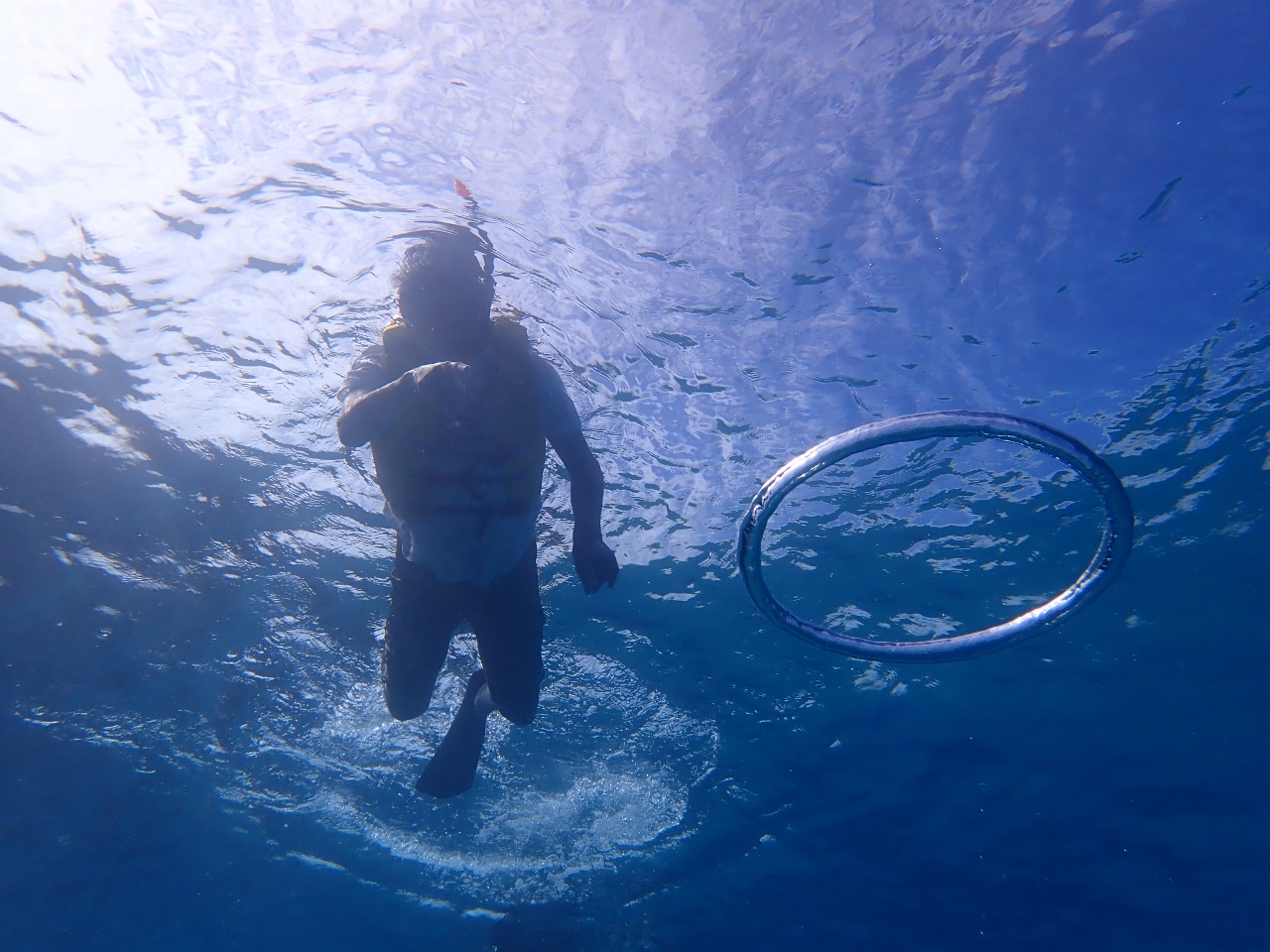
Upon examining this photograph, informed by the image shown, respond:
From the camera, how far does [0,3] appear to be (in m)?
4.98

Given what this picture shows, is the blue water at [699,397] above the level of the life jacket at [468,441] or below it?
above

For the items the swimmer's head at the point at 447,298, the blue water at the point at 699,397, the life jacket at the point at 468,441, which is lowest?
the life jacket at the point at 468,441

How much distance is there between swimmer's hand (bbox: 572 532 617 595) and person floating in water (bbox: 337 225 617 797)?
0.4 inches

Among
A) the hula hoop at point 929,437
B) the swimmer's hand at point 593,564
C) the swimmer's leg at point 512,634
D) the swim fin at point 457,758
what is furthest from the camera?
the swim fin at point 457,758

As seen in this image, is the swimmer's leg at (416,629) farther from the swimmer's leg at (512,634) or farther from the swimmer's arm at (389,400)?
the swimmer's arm at (389,400)

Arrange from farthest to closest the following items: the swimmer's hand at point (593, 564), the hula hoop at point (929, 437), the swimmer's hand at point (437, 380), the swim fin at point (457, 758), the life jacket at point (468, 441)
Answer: the swim fin at point (457, 758), the life jacket at point (468, 441), the swimmer's hand at point (593, 564), the swimmer's hand at point (437, 380), the hula hoop at point (929, 437)

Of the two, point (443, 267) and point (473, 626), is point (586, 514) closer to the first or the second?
point (473, 626)

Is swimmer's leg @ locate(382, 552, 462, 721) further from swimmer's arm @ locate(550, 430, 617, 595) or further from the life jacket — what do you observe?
swimmer's arm @ locate(550, 430, 617, 595)

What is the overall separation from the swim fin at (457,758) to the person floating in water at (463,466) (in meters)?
0.63

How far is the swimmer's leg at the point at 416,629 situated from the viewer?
5.04m

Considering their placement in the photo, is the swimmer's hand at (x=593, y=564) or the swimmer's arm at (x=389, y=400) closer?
the swimmer's arm at (x=389, y=400)

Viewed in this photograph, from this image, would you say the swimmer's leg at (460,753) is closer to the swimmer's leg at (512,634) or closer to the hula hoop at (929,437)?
the swimmer's leg at (512,634)

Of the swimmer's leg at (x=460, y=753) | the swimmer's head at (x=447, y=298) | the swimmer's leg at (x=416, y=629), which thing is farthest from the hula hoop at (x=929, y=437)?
the swimmer's leg at (x=460, y=753)

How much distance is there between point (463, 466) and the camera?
15.3 feet
